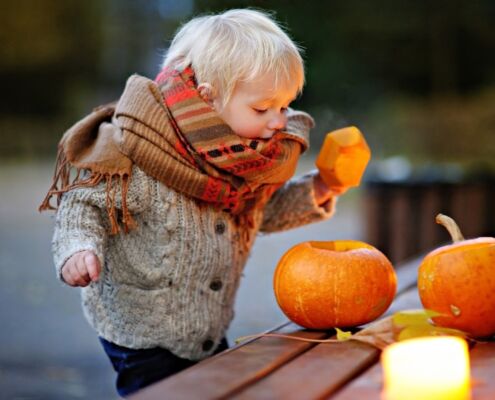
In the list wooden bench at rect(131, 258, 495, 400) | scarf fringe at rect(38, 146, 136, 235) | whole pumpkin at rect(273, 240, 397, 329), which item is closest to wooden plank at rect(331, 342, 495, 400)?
wooden bench at rect(131, 258, 495, 400)

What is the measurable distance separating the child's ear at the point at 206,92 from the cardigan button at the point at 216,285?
0.49 meters

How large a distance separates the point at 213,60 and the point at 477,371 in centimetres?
102

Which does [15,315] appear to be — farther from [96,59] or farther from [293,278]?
[96,59]

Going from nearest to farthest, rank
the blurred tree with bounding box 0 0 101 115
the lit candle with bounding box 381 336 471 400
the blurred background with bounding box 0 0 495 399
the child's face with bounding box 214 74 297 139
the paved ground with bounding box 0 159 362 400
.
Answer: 1. the lit candle with bounding box 381 336 471 400
2. the child's face with bounding box 214 74 297 139
3. the paved ground with bounding box 0 159 362 400
4. the blurred background with bounding box 0 0 495 399
5. the blurred tree with bounding box 0 0 101 115

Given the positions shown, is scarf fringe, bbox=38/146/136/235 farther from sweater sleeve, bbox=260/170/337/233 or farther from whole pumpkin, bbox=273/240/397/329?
sweater sleeve, bbox=260/170/337/233

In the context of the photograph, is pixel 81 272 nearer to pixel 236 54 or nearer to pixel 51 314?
pixel 236 54

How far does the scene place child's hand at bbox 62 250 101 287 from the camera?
6.09 feet

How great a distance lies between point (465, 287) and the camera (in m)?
1.86

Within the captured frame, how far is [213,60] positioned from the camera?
2.09 metres

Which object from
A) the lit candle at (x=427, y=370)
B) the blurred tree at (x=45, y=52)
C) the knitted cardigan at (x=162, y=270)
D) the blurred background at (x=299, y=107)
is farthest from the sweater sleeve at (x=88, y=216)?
the blurred tree at (x=45, y=52)

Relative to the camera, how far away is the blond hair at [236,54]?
2051 mm

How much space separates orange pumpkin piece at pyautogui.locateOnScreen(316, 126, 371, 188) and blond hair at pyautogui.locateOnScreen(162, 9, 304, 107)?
181 mm

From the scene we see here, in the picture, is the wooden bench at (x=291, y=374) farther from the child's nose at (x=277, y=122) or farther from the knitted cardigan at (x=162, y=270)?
the child's nose at (x=277, y=122)

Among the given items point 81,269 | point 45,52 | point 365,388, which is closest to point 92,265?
point 81,269
